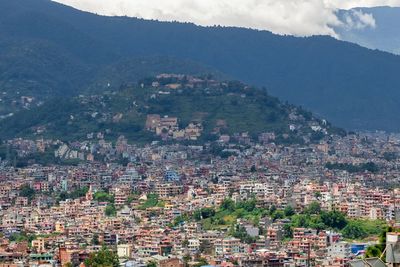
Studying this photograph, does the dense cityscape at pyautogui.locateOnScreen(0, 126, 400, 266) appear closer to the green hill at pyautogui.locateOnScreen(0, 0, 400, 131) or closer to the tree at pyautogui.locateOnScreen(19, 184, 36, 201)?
the tree at pyautogui.locateOnScreen(19, 184, 36, 201)

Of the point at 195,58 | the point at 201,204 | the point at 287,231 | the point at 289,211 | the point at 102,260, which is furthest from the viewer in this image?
the point at 195,58

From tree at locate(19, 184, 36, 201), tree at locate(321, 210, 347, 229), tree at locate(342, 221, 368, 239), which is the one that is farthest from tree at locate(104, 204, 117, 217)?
tree at locate(342, 221, 368, 239)

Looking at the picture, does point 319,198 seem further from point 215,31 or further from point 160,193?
point 215,31

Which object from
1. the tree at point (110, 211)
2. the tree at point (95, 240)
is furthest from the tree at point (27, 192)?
the tree at point (95, 240)

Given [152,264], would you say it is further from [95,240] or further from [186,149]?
[186,149]

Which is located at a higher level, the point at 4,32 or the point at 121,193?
the point at 4,32

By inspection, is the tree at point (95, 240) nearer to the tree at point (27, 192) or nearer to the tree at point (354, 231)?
the tree at point (354, 231)

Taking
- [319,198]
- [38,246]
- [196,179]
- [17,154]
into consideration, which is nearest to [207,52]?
[17,154]

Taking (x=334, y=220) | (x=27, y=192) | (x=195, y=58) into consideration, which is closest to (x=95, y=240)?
(x=334, y=220)
